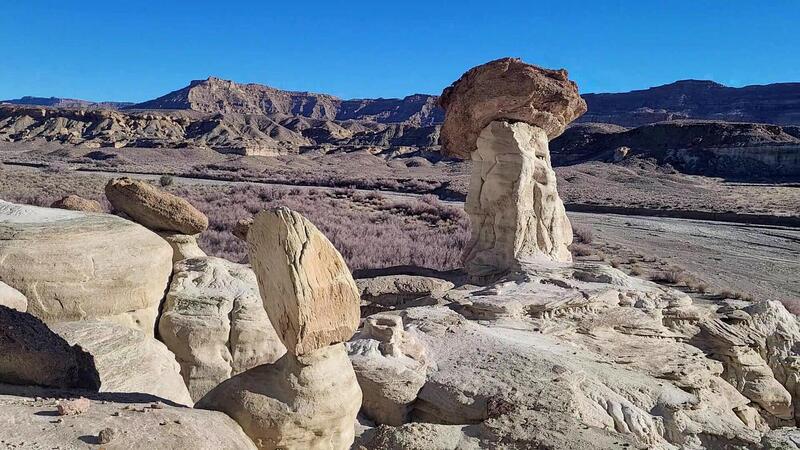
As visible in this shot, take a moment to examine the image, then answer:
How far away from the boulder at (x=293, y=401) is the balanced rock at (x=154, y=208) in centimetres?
319

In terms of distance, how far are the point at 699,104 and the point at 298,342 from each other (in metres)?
117

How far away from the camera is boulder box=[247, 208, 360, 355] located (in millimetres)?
3207

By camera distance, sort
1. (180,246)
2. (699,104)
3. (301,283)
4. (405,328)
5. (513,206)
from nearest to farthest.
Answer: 1. (301,283)
2. (405,328)
3. (180,246)
4. (513,206)
5. (699,104)

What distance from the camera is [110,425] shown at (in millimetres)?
2762

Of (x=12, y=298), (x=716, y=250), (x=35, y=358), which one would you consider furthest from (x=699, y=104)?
(x=35, y=358)

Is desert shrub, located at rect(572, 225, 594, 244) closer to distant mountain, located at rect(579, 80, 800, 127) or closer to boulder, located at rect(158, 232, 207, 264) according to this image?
boulder, located at rect(158, 232, 207, 264)

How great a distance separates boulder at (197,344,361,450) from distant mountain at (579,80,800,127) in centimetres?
9578

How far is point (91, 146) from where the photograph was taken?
65438 mm

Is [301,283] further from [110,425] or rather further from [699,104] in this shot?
[699,104]

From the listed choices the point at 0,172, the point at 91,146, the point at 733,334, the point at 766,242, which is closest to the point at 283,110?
the point at 91,146

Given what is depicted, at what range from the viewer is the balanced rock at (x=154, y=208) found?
627 cm

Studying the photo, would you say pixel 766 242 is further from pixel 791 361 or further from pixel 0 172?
pixel 0 172

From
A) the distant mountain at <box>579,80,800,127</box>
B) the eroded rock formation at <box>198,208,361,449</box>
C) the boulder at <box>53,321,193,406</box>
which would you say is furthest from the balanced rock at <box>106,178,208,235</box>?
the distant mountain at <box>579,80,800,127</box>

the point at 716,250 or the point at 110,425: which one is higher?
the point at 110,425
